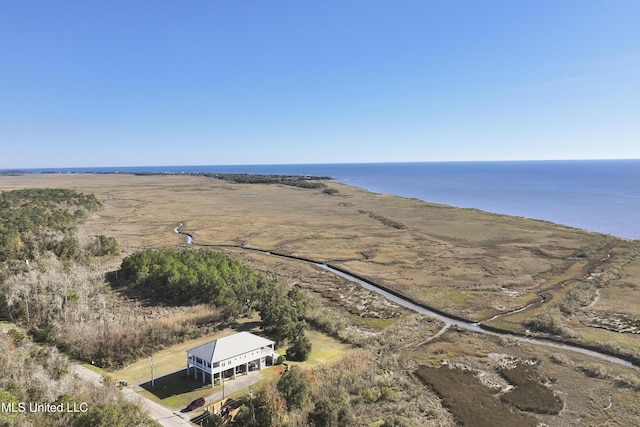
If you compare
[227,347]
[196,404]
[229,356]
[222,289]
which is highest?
[222,289]

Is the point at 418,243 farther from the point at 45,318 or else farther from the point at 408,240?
the point at 45,318

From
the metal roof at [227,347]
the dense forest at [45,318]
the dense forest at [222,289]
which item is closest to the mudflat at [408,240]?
the dense forest at [45,318]

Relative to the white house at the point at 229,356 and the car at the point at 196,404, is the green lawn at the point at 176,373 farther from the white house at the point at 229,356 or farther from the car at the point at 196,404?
the white house at the point at 229,356

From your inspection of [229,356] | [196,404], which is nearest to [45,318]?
[229,356]

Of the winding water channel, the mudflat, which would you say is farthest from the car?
the mudflat

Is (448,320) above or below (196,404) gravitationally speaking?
below

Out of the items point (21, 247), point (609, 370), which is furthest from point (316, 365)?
point (21, 247)

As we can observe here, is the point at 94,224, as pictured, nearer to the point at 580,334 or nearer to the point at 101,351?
the point at 101,351

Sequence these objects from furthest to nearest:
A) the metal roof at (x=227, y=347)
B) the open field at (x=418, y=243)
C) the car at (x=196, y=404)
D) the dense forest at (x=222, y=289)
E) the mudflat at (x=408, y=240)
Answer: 1. the mudflat at (x=408, y=240)
2. the open field at (x=418, y=243)
3. the dense forest at (x=222, y=289)
4. the metal roof at (x=227, y=347)
5. the car at (x=196, y=404)
